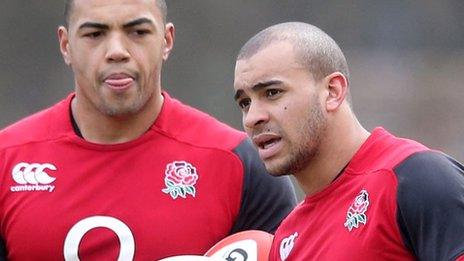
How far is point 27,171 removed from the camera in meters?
4.98

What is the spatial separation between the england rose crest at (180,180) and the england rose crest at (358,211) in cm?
98

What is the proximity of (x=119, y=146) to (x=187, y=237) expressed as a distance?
17.4 inches

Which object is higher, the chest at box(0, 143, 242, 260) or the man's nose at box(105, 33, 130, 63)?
the man's nose at box(105, 33, 130, 63)

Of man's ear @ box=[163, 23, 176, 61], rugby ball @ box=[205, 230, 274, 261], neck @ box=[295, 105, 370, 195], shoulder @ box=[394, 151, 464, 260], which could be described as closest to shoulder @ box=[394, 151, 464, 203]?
shoulder @ box=[394, 151, 464, 260]

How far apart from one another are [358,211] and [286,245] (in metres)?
0.51

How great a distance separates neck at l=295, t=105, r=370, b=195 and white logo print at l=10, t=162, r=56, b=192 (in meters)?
1.12

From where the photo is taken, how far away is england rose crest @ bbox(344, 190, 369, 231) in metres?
4.01

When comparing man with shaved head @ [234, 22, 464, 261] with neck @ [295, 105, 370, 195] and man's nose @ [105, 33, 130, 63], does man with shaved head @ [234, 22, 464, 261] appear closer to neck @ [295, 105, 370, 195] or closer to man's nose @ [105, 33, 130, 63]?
neck @ [295, 105, 370, 195]

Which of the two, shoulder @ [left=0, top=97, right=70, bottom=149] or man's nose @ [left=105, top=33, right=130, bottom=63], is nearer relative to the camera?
man's nose @ [left=105, top=33, right=130, bottom=63]

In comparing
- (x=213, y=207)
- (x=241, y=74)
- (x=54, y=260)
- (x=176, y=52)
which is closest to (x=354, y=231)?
(x=241, y=74)

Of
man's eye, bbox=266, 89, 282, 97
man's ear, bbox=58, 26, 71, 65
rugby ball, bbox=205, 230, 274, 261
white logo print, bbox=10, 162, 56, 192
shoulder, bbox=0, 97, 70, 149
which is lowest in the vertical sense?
rugby ball, bbox=205, 230, 274, 261

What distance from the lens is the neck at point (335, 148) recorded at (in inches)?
168

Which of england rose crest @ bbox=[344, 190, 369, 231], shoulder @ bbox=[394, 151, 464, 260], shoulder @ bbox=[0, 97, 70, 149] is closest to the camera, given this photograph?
shoulder @ bbox=[394, 151, 464, 260]

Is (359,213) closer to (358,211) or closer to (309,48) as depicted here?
(358,211)
